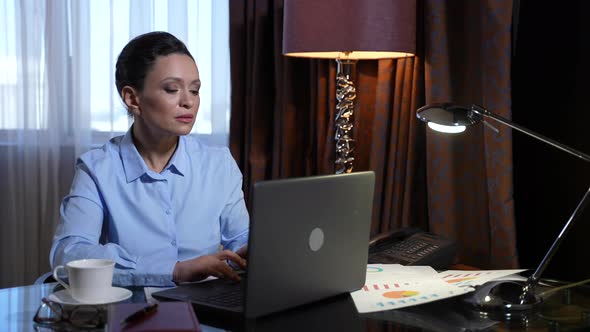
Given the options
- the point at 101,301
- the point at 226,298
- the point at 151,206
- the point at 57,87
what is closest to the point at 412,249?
the point at 151,206

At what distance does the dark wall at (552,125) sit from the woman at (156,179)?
1011 mm

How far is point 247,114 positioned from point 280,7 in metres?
0.46

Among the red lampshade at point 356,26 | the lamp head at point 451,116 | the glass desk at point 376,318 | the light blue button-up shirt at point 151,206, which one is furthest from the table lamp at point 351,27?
the glass desk at point 376,318

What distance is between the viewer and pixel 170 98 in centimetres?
208

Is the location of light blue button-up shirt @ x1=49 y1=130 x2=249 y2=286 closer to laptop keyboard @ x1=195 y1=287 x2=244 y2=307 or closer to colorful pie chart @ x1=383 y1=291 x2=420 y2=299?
laptop keyboard @ x1=195 y1=287 x2=244 y2=307

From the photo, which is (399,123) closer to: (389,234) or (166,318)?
(389,234)

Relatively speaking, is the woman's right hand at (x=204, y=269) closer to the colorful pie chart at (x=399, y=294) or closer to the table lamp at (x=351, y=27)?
the colorful pie chart at (x=399, y=294)

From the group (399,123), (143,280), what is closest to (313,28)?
(399,123)

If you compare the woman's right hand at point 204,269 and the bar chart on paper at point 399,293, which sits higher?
the woman's right hand at point 204,269

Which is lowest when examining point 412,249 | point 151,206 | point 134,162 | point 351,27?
point 412,249

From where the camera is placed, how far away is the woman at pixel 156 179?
2.01 meters

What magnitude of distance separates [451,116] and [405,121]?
124 cm

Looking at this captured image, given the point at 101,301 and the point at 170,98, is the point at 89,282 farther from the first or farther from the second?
the point at 170,98

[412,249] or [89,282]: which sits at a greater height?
[89,282]
